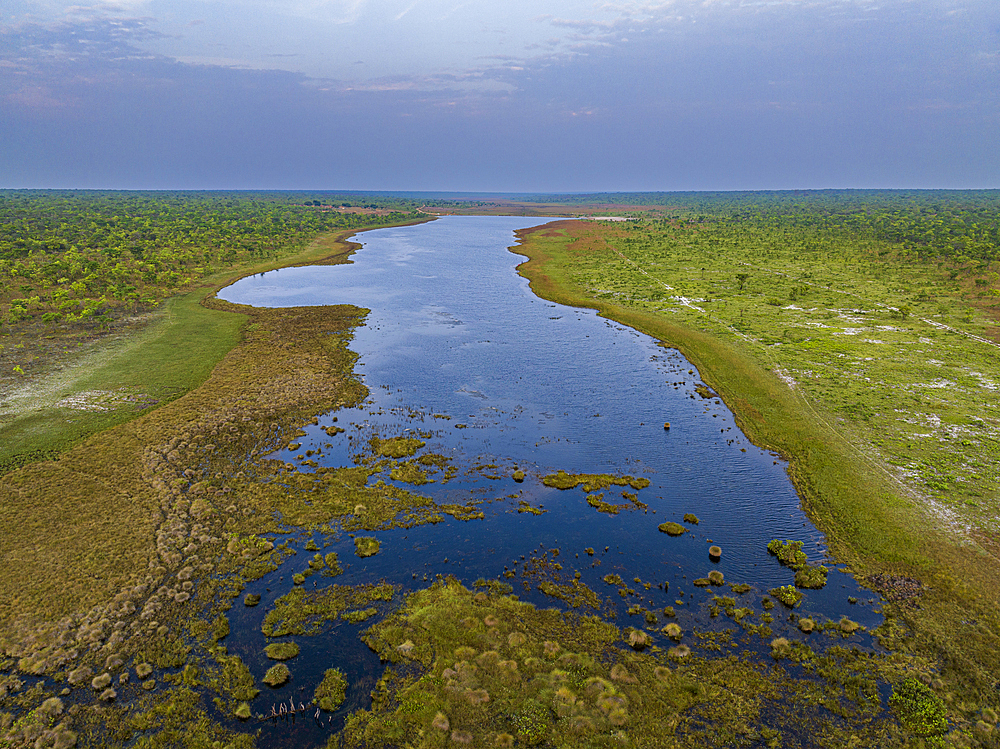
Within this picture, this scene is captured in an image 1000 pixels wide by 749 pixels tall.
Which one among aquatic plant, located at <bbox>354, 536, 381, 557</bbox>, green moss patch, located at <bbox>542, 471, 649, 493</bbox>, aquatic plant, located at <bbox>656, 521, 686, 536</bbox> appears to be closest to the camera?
aquatic plant, located at <bbox>354, 536, 381, 557</bbox>

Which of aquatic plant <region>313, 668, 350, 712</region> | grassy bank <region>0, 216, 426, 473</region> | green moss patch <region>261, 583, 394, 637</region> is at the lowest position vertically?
aquatic plant <region>313, 668, 350, 712</region>

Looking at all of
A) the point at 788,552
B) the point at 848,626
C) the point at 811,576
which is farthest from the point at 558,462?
the point at 848,626

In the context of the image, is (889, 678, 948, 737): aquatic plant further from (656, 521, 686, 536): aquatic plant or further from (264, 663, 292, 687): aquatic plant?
(264, 663, 292, 687): aquatic plant

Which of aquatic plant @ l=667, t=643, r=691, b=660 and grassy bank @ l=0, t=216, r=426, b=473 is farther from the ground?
grassy bank @ l=0, t=216, r=426, b=473

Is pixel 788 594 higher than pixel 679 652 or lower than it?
higher

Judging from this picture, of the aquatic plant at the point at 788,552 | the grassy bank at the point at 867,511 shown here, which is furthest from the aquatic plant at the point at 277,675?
the grassy bank at the point at 867,511

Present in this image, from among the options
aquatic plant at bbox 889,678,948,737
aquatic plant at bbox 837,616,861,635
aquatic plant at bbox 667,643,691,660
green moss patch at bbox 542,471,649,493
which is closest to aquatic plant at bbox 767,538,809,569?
aquatic plant at bbox 837,616,861,635

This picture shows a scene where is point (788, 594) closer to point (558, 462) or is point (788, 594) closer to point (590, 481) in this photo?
point (590, 481)
